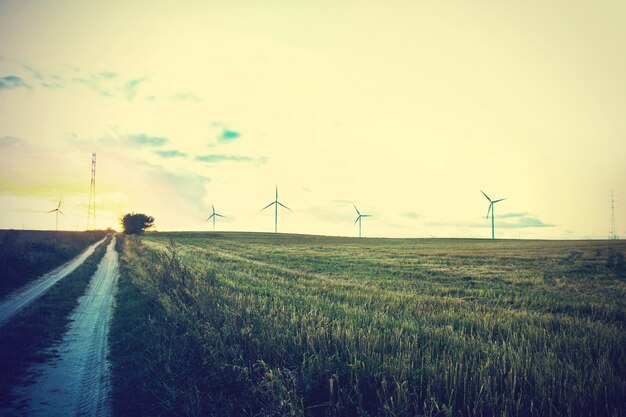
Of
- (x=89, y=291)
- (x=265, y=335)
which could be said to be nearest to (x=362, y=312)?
(x=265, y=335)

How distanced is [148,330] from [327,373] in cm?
603

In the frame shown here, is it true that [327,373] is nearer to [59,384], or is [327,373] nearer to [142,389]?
[142,389]

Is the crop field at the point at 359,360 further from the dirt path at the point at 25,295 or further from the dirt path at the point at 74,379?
the dirt path at the point at 25,295

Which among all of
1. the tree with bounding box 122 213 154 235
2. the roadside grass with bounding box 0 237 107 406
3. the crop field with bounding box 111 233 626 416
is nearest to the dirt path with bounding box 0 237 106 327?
the roadside grass with bounding box 0 237 107 406

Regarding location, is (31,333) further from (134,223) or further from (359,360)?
(134,223)

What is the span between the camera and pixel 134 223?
95.8 m

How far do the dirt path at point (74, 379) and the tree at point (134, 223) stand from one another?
9255 centimetres

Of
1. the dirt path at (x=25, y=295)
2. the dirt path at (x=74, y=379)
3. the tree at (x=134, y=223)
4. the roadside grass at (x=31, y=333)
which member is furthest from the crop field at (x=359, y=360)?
the tree at (x=134, y=223)

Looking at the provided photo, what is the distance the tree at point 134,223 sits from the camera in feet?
313

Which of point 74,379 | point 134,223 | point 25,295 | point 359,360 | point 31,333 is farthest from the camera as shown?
point 134,223

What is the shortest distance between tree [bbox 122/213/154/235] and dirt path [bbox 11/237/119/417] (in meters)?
92.5

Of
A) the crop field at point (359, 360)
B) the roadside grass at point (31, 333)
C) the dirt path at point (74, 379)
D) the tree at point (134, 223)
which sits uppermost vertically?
the tree at point (134, 223)

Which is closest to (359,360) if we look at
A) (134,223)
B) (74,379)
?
(74,379)

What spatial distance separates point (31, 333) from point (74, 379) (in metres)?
4.21
